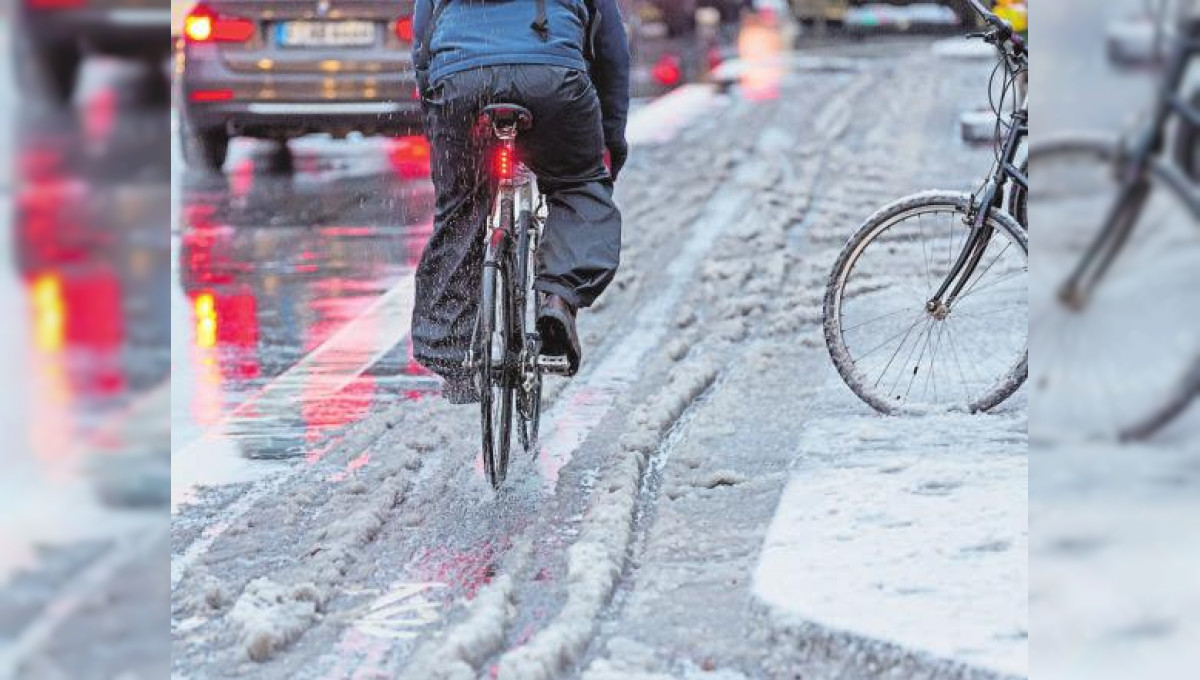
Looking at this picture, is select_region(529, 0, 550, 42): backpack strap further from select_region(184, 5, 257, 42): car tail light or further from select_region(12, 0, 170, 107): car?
select_region(184, 5, 257, 42): car tail light

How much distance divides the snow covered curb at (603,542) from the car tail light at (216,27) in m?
7.67

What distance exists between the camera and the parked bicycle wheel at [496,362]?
5.41 m

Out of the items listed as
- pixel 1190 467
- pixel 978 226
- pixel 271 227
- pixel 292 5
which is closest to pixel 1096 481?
pixel 1190 467

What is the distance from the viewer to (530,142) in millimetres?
5578

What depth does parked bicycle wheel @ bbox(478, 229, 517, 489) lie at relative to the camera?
5.41m

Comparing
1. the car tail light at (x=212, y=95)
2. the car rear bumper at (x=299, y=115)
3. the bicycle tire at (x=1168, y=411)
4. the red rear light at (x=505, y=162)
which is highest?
the bicycle tire at (x=1168, y=411)

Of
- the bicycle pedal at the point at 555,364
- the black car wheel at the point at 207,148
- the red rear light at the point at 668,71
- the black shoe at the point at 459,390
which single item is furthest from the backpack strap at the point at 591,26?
the red rear light at the point at 668,71

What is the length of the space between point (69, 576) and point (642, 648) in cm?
207

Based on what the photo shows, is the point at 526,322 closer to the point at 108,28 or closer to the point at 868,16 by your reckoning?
the point at 108,28

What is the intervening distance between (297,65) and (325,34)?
0.91 feet

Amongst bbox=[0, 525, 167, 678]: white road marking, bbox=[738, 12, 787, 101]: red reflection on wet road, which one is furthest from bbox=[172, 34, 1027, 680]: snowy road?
bbox=[738, 12, 787, 101]: red reflection on wet road

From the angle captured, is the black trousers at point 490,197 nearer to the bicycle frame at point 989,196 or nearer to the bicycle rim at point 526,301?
the bicycle rim at point 526,301

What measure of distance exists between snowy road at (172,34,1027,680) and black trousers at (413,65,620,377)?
1.60 ft

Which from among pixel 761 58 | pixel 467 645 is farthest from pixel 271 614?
pixel 761 58
